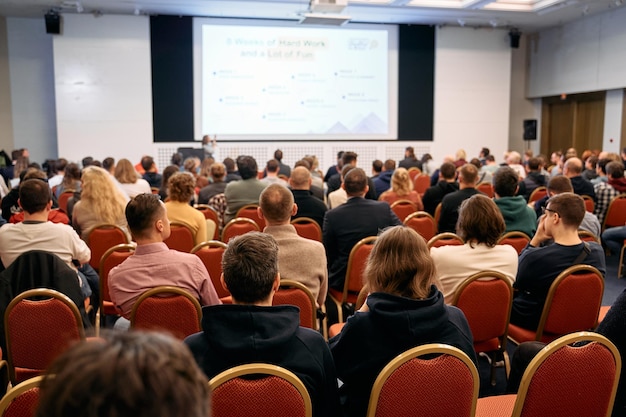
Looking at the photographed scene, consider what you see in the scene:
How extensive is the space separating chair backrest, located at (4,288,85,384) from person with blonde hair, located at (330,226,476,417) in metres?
1.28

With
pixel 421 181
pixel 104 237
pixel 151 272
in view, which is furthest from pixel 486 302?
pixel 421 181

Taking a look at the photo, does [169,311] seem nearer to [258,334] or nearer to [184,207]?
[258,334]

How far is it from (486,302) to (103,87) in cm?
1200

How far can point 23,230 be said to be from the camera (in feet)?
11.5

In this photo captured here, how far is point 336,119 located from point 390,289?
40.6 feet

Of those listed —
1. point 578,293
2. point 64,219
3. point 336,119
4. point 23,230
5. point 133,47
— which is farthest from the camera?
point 336,119

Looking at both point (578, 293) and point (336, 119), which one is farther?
point (336, 119)

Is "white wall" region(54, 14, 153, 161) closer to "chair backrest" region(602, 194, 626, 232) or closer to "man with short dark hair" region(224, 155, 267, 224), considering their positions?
"man with short dark hair" region(224, 155, 267, 224)

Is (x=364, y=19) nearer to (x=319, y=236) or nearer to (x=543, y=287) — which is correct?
(x=319, y=236)

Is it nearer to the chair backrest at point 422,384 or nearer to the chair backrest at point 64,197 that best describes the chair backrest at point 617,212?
the chair backrest at point 422,384

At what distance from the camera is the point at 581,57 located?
570 inches

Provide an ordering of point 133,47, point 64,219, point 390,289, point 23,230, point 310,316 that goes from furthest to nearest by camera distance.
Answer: point 133,47, point 64,219, point 23,230, point 310,316, point 390,289

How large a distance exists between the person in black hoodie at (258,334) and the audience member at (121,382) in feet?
3.57

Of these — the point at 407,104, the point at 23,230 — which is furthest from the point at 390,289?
the point at 407,104
